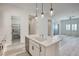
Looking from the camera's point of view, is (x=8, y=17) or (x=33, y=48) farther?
(x=33, y=48)

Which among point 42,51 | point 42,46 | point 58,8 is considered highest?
point 58,8

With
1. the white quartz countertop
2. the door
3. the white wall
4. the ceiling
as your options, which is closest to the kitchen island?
the white quartz countertop

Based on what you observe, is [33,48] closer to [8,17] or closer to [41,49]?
[41,49]

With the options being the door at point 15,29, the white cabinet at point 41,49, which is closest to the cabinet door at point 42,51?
the white cabinet at point 41,49

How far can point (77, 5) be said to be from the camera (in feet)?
7.02

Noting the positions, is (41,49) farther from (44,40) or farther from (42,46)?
(44,40)

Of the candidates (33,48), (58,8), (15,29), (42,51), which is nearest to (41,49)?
(42,51)

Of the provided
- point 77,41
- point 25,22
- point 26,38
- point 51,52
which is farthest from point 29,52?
point 77,41

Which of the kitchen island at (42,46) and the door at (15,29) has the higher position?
the door at (15,29)

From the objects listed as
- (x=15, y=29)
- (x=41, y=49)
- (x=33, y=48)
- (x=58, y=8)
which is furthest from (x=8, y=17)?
(x=58, y=8)

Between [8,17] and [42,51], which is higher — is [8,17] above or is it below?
above

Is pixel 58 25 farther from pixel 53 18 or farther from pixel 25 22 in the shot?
pixel 25 22

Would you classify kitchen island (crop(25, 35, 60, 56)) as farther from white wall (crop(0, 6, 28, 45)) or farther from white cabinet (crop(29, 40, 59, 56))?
white wall (crop(0, 6, 28, 45))

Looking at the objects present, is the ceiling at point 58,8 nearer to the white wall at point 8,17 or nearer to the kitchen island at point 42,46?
the white wall at point 8,17
